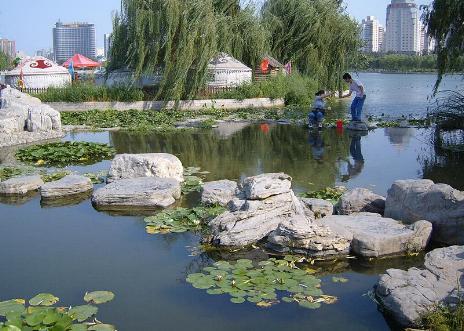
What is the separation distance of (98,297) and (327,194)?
4347 millimetres

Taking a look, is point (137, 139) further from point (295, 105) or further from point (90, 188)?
point (295, 105)

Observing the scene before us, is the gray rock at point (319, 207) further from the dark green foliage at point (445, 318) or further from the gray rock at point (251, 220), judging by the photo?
the dark green foliage at point (445, 318)

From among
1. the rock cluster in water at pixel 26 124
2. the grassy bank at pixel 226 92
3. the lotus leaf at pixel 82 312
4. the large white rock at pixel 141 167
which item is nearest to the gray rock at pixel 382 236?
the lotus leaf at pixel 82 312

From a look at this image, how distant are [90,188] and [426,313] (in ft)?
20.3

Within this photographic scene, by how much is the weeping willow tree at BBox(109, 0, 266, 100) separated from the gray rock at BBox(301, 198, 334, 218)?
15614mm

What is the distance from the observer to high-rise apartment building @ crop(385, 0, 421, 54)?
128 metres

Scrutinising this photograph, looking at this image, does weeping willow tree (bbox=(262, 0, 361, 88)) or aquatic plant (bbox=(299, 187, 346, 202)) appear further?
weeping willow tree (bbox=(262, 0, 361, 88))

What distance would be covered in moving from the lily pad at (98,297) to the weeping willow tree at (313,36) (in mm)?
24820

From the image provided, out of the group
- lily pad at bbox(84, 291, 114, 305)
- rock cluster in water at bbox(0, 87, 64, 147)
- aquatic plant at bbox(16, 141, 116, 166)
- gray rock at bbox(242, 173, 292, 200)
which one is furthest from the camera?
rock cluster in water at bbox(0, 87, 64, 147)

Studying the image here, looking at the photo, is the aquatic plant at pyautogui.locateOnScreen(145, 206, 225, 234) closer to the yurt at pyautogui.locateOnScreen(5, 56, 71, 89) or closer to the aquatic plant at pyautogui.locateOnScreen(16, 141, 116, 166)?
the aquatic plant at pyautogui.locateOnScreen(16, 141, 116, 166)

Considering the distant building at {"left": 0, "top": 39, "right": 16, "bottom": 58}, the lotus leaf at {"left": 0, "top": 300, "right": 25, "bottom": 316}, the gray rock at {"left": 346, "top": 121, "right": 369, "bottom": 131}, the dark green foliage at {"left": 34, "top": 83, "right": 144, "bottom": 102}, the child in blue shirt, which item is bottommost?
the lotus leaf at {"left": 0, "top": 300, "right": 25, "bottom": 316}

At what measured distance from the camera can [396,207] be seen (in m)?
7.02

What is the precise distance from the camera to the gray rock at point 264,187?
671 cm

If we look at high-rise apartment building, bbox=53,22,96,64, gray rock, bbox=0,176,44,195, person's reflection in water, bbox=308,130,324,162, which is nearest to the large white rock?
gray rock, bbox=0,176,44,195
